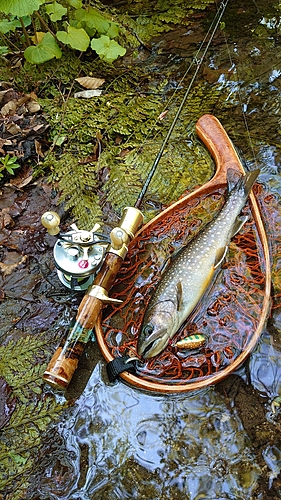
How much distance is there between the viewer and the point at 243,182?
3275 millimetres

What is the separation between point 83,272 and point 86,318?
1.06ft

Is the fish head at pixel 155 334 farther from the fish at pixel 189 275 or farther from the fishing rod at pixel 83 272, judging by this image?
the fishing rod at pixel 83 272

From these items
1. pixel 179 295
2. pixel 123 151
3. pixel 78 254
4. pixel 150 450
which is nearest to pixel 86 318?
pixel 78 254

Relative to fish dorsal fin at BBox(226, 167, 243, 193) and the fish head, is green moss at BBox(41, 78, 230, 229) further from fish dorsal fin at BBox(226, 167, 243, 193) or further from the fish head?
the fish head

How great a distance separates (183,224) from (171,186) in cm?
49

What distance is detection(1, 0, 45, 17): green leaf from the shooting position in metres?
3.70

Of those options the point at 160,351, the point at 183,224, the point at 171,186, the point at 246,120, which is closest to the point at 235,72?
the point at 246,120

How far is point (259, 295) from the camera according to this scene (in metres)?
3.03

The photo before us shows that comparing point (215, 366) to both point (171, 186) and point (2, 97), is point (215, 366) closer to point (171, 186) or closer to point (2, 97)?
point (171, 186)

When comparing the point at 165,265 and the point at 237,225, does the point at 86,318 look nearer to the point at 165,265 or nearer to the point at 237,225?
the point at 165,265

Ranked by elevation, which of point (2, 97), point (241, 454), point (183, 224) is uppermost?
point (2, 97)

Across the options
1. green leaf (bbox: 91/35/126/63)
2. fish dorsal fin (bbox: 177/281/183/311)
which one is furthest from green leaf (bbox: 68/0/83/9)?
fish dorsal fin (bbox: 177/281/183/311)

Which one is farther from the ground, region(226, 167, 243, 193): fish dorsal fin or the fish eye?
region(226, 167, 243, 193): fish dorsal fin

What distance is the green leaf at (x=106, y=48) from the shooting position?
14.6ft
